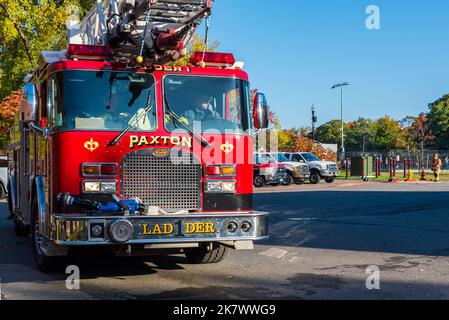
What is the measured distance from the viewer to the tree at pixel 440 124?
303 feet

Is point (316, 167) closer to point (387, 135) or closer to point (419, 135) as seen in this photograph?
point (419, 135)

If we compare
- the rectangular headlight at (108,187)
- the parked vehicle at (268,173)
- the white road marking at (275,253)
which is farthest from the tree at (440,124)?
the rectangular headlight at (108,187)

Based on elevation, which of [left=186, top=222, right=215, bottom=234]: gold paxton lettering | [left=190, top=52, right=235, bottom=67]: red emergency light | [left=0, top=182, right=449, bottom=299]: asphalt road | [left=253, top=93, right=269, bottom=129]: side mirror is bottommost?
[left=0, top=182, right=449, bottom=299]: asphalt road

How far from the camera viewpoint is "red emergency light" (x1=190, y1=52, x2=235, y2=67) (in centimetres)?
846

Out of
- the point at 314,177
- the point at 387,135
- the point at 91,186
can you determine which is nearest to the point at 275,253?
the point at 91,186

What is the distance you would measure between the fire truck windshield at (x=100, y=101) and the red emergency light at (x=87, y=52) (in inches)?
Result: 9.0

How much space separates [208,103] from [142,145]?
1.10m

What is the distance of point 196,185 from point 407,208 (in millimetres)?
11536

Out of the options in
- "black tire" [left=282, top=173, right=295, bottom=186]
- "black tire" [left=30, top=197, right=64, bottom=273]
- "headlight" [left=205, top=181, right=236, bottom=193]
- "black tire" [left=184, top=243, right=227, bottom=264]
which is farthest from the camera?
"black tire" [left=282, top=173, right=295, bottom=186]

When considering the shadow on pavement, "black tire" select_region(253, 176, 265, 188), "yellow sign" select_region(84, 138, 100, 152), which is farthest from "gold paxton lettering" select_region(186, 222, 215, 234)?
"black tire" select_region(253, 176, 265, 188)

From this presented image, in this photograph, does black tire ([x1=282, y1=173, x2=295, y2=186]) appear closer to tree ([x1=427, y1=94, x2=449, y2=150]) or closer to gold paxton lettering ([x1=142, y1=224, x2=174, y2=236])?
gold paxton lettering ([x1=142, y1=224, x2=174, y2=236])

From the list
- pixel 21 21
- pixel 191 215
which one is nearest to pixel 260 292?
pixel 191 215

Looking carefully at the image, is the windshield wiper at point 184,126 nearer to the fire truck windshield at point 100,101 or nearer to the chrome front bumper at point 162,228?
the fire truck windshield at point 100,101

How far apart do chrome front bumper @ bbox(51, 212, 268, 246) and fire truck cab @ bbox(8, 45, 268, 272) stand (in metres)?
0.01
